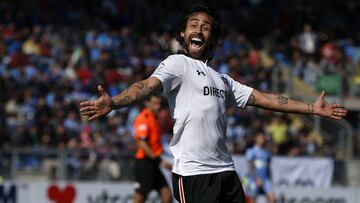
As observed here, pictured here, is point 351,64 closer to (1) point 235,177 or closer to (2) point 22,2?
(2) point 22,2

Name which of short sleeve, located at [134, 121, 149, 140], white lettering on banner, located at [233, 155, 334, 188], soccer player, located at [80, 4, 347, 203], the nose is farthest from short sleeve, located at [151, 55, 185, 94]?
white lettering on banner, located at [233, 155, 334, 188]

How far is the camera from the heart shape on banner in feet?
55.9

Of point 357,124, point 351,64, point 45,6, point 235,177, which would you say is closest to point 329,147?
point 357,124

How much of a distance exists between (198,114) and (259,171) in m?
11.7

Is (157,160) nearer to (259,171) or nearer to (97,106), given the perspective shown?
(259,171)

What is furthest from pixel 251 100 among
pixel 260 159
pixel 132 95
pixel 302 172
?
pixel 302 172

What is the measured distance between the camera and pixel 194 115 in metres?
6.54

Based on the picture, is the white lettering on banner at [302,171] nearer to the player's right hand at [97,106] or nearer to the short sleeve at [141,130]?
the short sleeve at [141,130]

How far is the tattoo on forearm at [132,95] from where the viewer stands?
602 cm

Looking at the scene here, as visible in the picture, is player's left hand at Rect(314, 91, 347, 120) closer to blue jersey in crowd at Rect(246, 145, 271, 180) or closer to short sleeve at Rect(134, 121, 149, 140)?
short sleeve at Rect(134, 121, 149, 140)

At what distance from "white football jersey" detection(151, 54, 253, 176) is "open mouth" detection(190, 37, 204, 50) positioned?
98 mm

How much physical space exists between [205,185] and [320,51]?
20.8m

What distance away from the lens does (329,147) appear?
21688 millimetres

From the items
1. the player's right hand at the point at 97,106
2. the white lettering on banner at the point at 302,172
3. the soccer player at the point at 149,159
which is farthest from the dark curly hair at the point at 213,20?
the white lettering on banner at the point at 302,172
